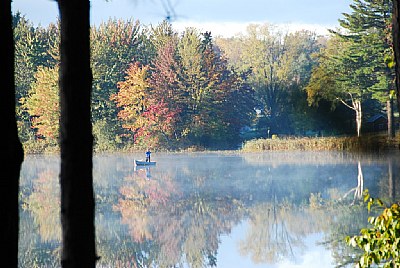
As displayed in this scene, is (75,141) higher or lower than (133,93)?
lower

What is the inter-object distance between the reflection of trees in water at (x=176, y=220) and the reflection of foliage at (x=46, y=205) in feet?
3.30

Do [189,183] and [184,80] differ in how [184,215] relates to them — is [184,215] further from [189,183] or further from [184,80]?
[184,80]

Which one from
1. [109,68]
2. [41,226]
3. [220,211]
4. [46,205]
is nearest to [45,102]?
[109,68]

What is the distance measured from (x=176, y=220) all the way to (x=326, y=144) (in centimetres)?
867

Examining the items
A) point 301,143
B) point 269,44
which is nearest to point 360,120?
point 301,143

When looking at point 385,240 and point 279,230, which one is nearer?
point 385,240

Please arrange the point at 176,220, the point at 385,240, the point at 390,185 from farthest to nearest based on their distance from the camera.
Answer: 1. the point at 390,185
2. the point at 176,220
3. the point at 385,240

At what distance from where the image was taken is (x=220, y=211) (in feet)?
37.2

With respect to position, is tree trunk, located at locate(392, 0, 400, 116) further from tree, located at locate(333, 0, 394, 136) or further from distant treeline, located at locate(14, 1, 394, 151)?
distant treeline, located at locate(14, 1, 394, 151)

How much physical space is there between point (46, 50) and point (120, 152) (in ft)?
12.8

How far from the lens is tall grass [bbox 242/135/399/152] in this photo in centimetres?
1825

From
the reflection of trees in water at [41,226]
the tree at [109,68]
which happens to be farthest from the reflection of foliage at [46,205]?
the tree at [109,68]

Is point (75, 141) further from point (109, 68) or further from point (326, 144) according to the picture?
point (109, 68)

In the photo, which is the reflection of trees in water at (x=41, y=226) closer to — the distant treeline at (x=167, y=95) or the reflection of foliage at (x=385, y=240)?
the reflection of foliage at (x=385, y=240)
